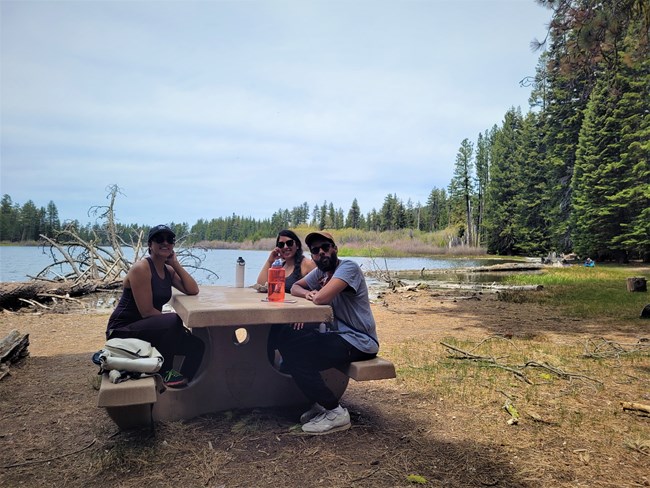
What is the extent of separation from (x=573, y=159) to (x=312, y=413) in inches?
1655

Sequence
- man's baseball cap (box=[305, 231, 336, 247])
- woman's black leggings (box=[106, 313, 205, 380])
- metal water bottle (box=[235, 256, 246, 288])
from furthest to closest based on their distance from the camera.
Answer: metal water bottle (box=[235, 256, 246, 288]) → man's baseball cap (box=[305, 231, 336, 247]) → woman's black leggings (box=[106, 313, 205, 380])

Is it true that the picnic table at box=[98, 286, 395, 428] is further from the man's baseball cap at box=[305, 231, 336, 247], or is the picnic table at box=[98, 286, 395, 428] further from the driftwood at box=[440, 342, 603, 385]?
the driftwood at box=[440, 342, 603, 385]

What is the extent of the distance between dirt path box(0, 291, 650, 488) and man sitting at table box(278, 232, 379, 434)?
0.15 m

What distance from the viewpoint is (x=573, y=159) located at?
3922 cm

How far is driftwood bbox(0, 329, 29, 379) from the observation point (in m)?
5.08

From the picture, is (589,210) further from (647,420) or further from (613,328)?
(647,420)

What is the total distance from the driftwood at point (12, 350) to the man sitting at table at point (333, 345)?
3424 mm

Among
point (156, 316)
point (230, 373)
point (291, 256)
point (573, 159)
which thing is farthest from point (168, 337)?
point (573, 159)

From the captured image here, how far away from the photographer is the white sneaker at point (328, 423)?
3.31 meters

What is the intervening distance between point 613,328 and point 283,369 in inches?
264

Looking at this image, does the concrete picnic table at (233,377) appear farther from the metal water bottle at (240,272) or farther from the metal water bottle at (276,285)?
the metal water bottle at (240,272)

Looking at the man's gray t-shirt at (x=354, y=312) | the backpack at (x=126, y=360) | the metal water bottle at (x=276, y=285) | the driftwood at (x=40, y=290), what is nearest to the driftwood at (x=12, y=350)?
the backpack at (x=126, y=360)

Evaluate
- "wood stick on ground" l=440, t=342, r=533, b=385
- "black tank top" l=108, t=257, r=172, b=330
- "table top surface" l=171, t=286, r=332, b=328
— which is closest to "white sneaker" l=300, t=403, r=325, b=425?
"table top surface" l=171, t=286, r=332, b=328

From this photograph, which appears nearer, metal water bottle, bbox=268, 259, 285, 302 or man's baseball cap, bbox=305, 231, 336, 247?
metal water bottle, bbox=268, 259, 285, 302
